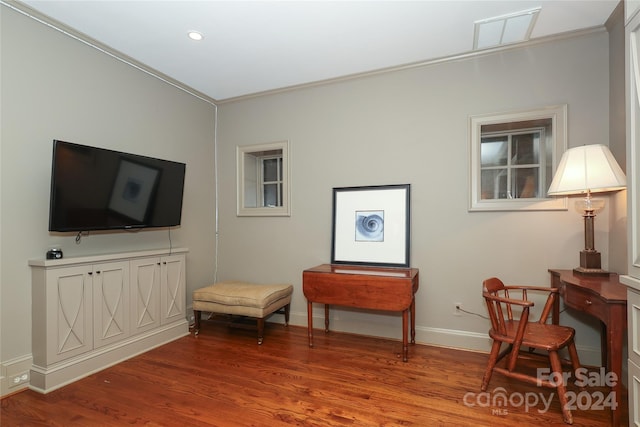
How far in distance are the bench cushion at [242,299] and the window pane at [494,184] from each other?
2.19m

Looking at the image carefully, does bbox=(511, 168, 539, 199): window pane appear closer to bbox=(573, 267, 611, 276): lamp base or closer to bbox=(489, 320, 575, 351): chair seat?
bbox=(573, 267, 611, 276): lamp base

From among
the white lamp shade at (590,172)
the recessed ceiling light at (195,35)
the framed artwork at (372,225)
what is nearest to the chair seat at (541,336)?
the white lamp shade at (590,172)

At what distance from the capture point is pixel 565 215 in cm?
260

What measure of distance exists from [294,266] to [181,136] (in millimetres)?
1932

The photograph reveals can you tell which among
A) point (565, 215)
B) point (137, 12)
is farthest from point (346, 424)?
point (137, 12)

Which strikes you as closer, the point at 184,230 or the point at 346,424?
the point at 346,424

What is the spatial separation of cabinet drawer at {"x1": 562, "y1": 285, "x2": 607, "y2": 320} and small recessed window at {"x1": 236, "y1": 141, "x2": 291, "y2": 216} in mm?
2632

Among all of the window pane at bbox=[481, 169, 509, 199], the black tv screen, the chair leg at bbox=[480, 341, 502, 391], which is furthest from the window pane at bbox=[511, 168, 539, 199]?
the black tv screen

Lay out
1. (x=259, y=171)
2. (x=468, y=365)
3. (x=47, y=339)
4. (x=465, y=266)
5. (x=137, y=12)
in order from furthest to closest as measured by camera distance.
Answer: (x=259, y=171) < (x=465, y=266) < (x=468, y=365) < (x=137, y=12) < (x=47, y=339)

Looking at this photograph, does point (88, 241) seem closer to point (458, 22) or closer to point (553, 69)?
point (458, 22)

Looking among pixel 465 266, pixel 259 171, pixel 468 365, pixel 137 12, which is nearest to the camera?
pixel 137 12

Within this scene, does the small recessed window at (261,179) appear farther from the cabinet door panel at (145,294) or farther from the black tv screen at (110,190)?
the cabinet door panel at (145,294)

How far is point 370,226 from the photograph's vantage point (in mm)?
3201

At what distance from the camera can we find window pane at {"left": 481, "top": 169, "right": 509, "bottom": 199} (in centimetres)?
287
